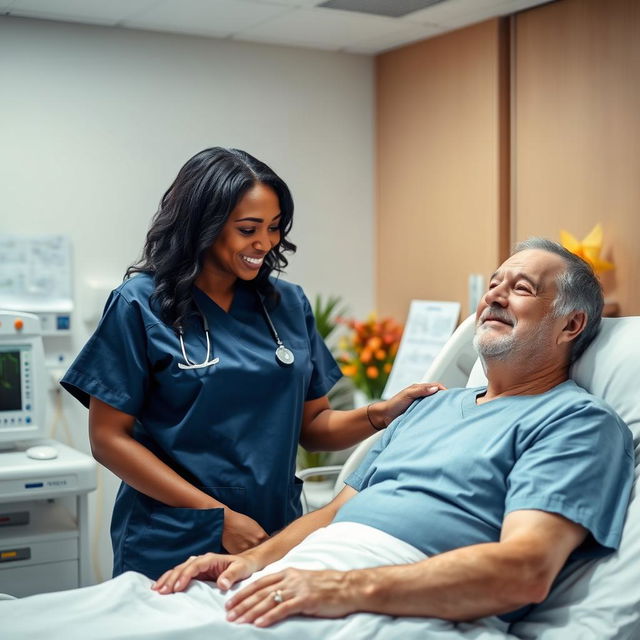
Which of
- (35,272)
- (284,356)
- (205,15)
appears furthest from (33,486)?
(205,15)

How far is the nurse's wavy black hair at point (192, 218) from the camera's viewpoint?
1943mm

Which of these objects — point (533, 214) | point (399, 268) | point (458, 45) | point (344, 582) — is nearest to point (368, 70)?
point (458, 45)

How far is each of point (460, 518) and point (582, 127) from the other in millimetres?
1937

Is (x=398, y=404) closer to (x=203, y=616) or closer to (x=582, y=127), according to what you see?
(x=203, y=616)

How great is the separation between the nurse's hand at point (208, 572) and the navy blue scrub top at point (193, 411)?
0.59 ft

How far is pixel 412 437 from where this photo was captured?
1.87m

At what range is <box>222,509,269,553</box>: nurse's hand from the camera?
6.25 ft

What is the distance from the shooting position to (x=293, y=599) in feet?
4.75

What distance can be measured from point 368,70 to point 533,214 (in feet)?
3.80

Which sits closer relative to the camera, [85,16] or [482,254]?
[85,16]

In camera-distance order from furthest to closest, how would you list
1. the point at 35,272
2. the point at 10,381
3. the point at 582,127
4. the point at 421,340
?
1. the point at 421,340
2. the point at 35,272
3. the point at 582,127
4. the point at 10,381

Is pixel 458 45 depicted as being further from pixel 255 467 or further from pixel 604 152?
pixel 255 467

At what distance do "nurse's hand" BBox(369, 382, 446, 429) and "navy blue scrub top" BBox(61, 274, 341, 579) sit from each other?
18cm

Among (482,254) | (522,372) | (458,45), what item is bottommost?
(522,372)
